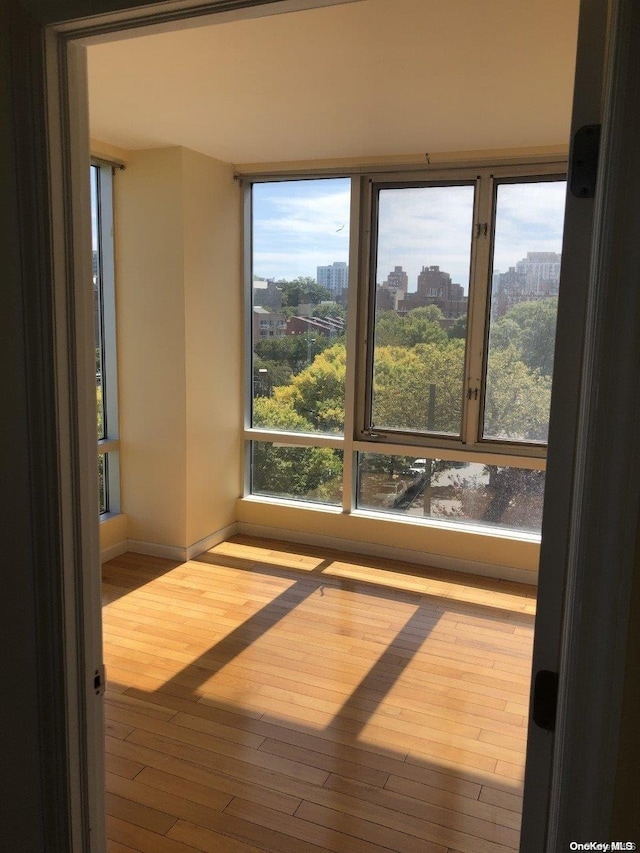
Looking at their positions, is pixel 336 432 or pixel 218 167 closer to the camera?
pixel 218 167

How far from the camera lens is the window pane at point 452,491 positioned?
478 cm

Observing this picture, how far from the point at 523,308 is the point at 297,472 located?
212cm

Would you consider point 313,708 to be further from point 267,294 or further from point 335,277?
point 267,294

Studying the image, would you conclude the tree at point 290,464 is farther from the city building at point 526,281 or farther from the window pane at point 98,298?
the city building at point 526,281

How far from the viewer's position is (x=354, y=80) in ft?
10.2

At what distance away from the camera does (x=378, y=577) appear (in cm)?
474

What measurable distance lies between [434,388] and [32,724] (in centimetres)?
383

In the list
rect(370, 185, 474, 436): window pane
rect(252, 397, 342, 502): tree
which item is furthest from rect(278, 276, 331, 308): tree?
rect(252, 397, 342, 502): tree

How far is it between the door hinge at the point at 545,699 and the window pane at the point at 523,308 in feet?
11.6

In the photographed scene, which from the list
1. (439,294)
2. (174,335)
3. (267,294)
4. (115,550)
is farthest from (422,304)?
(115,550)

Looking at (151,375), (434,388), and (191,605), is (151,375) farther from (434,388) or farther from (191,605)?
(434,388)

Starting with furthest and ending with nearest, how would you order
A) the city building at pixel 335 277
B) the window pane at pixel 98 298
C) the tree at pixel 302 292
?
1. the tree at pixel 302 292
2. the city building at pixel 335 277
3. the window pane at pixel 98 298

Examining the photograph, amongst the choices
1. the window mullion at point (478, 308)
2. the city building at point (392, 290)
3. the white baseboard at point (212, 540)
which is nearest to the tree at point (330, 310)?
the city building at point (392, 290)

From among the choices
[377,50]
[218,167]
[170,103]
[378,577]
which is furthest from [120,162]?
[378,577]
